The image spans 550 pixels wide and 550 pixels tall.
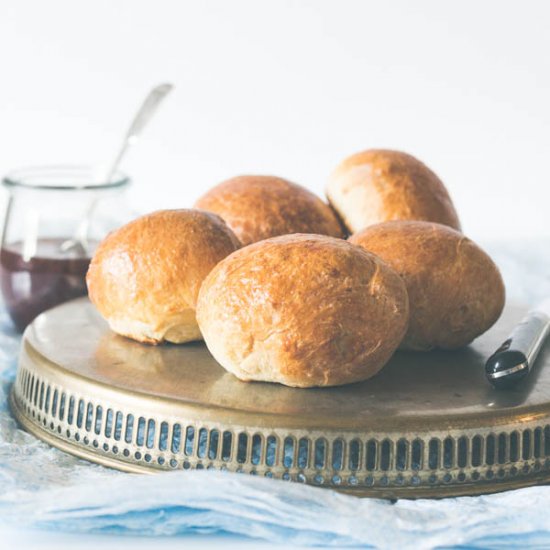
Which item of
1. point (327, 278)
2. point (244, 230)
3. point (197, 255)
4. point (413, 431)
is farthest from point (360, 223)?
point (413, 431)

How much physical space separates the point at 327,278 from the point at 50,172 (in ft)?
3.25

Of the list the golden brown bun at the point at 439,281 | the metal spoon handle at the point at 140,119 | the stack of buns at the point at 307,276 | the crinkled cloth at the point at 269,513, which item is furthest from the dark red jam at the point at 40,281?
the crinkled cloth at the point at 269,513

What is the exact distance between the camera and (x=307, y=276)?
1.32 meters

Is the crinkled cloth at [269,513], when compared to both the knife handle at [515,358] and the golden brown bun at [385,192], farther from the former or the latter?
the golden brown bun at [385,192]

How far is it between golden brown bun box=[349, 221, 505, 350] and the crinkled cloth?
32 centimetres

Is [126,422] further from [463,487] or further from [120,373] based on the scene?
[463,487]

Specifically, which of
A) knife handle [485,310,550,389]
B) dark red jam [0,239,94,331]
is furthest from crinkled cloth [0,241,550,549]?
dark red jam [0,239,94,331]

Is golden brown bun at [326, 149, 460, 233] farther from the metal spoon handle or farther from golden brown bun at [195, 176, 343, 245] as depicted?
the metal spoon handle

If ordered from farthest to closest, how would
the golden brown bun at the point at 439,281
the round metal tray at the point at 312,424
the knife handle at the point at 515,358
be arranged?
the golden brown bun at the point at 439,281 < the knife handle at the point at 515,358 < the round metal tray at the point at 312,424

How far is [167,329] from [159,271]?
78 millimetres

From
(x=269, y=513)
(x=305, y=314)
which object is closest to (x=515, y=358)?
(x=305, y=314)

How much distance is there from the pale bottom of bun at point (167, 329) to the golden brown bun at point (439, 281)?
25 cm

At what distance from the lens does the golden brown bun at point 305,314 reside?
4.31 feet

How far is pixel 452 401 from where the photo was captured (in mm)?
1317
